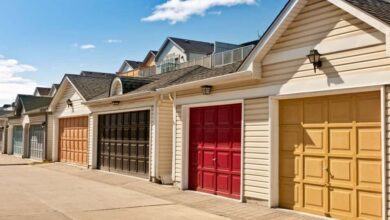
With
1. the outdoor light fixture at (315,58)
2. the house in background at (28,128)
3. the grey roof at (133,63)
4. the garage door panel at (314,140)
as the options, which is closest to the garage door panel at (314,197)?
the garage door panel at (314,140)

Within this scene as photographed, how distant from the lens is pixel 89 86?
73.2ft

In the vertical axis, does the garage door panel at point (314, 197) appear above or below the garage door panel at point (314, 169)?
below

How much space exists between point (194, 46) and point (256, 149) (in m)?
40.1

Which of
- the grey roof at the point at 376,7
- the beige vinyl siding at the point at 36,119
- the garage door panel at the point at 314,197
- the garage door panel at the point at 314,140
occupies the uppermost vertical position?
the grey roof at the point at 376,7

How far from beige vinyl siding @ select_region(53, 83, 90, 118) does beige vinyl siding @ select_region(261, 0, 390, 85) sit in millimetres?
12875

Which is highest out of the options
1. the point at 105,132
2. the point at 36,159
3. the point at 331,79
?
the point at 331,79

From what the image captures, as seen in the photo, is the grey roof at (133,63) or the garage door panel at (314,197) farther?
the grey roof at (133,63)

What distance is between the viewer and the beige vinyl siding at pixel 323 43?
777 cm

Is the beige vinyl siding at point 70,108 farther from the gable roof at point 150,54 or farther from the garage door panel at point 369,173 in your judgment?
the gable roof at point 150,54

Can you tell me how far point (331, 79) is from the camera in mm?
8383

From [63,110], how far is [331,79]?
18109 millimetres

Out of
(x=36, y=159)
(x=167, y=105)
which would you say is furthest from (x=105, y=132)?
(x=36, y=159)

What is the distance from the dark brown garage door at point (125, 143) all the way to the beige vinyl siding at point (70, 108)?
2.10 meters

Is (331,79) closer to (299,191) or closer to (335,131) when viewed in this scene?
(335,131)
